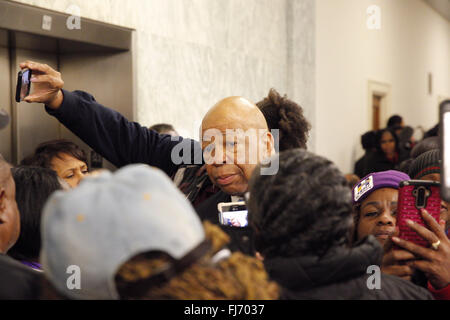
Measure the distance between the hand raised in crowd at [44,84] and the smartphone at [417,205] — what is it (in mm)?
1270

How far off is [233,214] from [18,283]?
66cm

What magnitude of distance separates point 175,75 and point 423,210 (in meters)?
3.43

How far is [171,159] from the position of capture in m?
2.56

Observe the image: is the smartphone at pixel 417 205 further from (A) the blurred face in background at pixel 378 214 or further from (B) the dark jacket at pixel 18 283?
(B) the dark jacket at pixel 18 283

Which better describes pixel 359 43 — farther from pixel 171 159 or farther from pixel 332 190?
pixel 332 190

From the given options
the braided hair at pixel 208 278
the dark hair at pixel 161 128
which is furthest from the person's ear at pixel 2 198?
the dark hair at pixel 161 128

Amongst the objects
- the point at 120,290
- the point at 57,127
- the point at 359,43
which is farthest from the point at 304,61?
the point at 120,290

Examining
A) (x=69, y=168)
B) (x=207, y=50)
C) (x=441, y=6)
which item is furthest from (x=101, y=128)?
(x=441, y=6)

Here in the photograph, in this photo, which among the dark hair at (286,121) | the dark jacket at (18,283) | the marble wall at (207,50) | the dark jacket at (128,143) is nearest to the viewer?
the dark jacket at (18,283)

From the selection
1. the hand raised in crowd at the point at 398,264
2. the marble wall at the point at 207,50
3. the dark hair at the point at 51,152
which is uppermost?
the marble wall at the point at 207,50

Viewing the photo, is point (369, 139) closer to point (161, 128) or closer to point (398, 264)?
point (161, 128)

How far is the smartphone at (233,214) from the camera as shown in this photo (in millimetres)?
1704

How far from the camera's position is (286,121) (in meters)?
2.59
